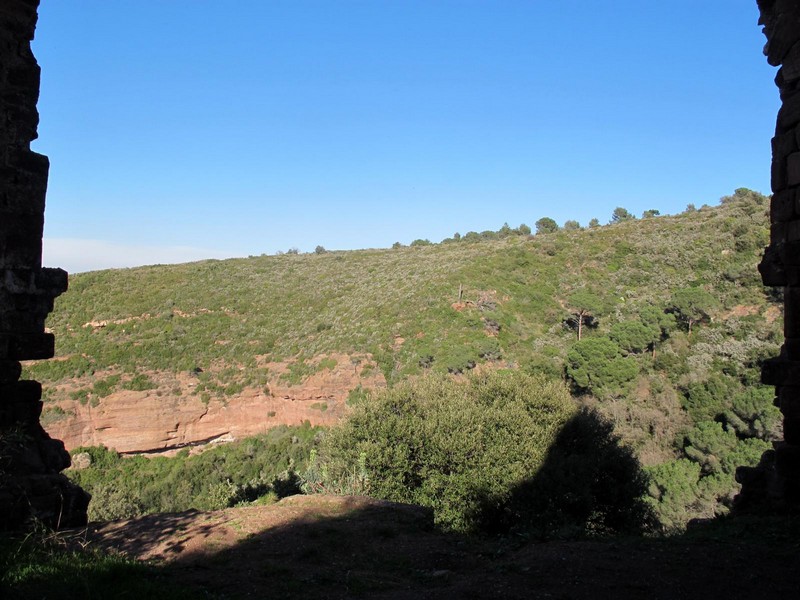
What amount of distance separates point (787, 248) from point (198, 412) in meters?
24.2

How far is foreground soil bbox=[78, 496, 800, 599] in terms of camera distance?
14.0ft

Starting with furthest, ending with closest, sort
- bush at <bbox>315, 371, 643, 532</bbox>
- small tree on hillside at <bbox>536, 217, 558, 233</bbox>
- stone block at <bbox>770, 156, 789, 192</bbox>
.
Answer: small tree on hillside at <bbox>536, 217, 558, 233</bbox>, bush at <bbox>315, 371, 643, 532</bbox>, stone block at <bbox>770, 156, 789, 192</bbox>

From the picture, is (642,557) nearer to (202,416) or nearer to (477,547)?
(477,547)

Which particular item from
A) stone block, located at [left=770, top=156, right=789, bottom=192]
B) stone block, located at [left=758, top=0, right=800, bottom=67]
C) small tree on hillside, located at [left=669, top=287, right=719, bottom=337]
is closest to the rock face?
small tree on hillside, located at [left=669, top=287, right=719, bottom=337]

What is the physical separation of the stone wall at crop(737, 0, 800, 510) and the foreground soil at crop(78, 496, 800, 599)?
629 mm

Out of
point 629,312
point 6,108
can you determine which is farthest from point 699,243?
point 6,108

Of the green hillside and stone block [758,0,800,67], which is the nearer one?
stone block [758,0,800,67]

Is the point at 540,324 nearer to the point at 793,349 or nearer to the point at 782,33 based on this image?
the point at 793,349

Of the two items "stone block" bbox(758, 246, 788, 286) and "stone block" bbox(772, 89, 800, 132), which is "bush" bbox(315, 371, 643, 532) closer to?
"stone block" bbox(758, 246, 788, 286)

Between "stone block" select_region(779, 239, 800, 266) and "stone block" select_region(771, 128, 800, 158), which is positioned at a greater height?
"stone block" select_region(771, 128, 800, 158)

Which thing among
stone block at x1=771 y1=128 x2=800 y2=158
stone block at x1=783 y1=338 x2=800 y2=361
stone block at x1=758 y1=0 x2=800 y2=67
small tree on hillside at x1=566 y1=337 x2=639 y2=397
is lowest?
small tree on hillside at x1=566 y1=337 x2=639 y2=397

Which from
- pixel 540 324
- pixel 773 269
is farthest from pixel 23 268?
pixel 540 324

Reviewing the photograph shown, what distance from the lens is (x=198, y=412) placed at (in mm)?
25344

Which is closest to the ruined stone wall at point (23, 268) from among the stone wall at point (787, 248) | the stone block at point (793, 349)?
the stone wall at point (787, 248)
